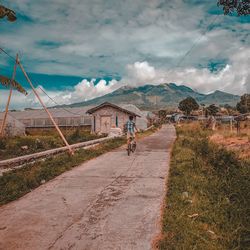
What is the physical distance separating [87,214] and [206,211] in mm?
2424

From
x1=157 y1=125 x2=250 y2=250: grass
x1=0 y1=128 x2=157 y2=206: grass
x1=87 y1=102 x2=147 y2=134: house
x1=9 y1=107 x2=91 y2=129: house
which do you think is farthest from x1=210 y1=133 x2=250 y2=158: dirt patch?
x1=9 y1=107 x2=91 y2=129: house

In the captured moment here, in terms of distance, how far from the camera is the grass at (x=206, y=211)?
4656 millimetres

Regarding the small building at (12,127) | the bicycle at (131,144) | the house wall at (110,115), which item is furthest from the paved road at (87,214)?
the house wall at (110,115)

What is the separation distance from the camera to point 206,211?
5938 millimetres

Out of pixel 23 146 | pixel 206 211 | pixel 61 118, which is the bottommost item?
pixel 206 211

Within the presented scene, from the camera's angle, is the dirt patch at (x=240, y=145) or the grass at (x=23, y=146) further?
the grass at (x=23, y=146)

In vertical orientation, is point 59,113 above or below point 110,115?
above

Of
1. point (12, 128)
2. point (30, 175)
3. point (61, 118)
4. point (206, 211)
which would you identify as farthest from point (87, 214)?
point (61, 118)

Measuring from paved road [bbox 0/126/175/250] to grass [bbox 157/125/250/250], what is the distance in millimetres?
349

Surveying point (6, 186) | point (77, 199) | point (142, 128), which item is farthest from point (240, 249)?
point (142, 128)

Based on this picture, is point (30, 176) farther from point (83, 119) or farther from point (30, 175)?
point (83, 119)

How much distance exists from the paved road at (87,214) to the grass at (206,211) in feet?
1.14

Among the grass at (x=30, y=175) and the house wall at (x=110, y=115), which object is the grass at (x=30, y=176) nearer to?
the grass at (x=30, y=175)

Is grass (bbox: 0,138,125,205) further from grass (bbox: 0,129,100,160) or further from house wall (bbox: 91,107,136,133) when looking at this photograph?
house wall (bbox: 91,107,136,133)
